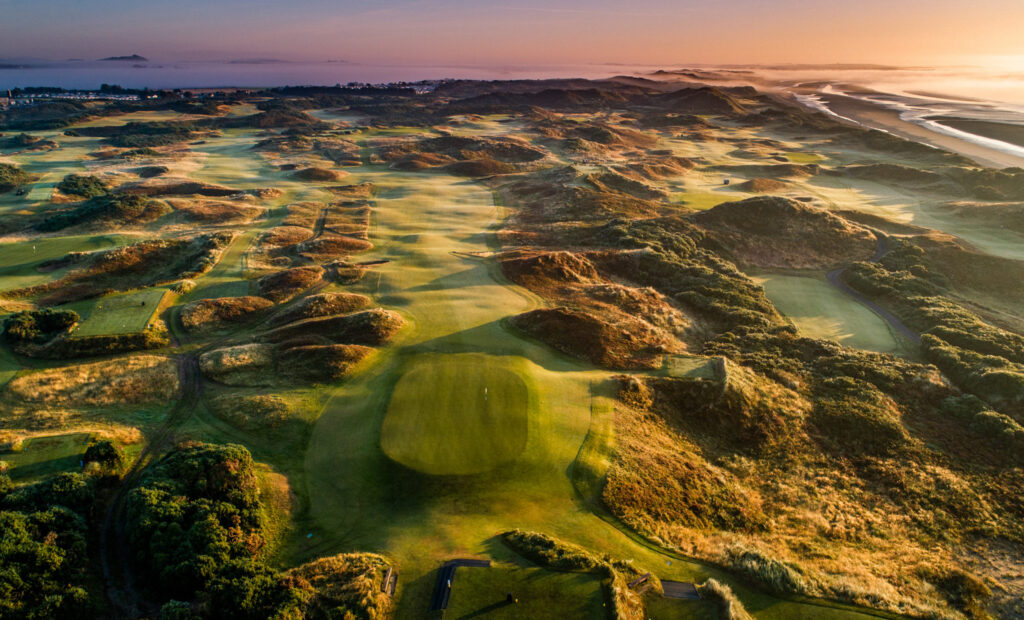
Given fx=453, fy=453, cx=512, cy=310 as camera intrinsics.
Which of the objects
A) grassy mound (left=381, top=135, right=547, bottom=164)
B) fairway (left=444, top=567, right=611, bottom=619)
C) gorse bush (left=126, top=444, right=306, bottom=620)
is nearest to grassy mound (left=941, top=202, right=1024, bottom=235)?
grassy mound (left=381, top=135, right=547, bottom=164)

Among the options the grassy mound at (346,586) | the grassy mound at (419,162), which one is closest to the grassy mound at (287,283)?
the grassy mound at (346,586)

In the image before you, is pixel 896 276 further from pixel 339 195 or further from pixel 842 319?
pixel 339 195

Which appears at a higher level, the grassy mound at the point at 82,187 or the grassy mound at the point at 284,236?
the grassy mound at the point at 82,187

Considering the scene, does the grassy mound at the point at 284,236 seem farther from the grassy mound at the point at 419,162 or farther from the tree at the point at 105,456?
the grassy mound at the point at 419,162

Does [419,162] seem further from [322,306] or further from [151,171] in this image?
[322,306]

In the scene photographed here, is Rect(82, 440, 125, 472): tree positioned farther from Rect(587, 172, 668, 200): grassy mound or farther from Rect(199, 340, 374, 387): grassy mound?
Rect(587, 172, 668, 200): grassy mound

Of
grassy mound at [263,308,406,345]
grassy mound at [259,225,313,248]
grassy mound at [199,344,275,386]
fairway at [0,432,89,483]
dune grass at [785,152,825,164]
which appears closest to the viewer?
fairway at [0,432,89,483]

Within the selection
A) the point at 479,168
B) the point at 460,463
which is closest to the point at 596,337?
the point at 460,463
